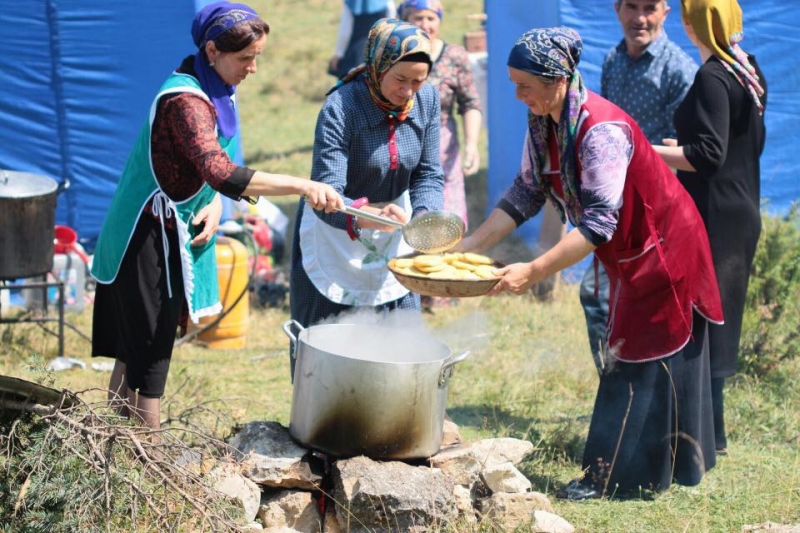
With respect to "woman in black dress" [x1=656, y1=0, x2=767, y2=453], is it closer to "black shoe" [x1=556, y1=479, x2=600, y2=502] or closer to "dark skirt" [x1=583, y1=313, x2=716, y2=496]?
"dark skirt" [x1=583, y1=313, x2=716, y2=496]

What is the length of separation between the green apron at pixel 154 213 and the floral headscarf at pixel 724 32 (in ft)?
6.84

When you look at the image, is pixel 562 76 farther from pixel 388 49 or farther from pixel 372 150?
pixel 372 150

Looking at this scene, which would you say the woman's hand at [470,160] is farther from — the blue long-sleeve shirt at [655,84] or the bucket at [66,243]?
the bucket at [66,243]

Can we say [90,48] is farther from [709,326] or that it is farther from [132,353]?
[709,326]

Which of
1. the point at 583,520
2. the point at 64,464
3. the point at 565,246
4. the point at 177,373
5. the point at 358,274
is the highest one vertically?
the point at 565,246

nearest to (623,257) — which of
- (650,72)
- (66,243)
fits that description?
(650,72)

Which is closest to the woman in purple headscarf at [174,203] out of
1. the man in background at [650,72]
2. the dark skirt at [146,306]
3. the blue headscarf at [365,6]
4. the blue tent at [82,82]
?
the dark skirt at [146,306]

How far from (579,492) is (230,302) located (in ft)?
10.8

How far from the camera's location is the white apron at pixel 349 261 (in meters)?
4.25

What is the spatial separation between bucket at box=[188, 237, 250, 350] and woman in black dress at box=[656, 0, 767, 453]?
3193mm

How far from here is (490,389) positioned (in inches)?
234

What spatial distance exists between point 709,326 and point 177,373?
3001 millimetres

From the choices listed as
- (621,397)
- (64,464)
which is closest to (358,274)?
(621,397)

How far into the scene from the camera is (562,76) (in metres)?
3.70
